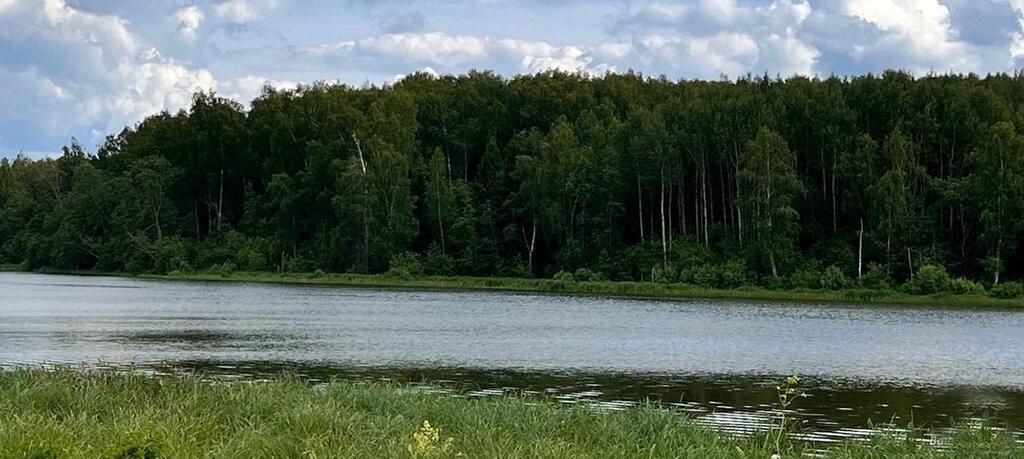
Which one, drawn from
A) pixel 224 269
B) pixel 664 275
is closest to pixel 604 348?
pixel 664 275

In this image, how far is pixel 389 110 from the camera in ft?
343

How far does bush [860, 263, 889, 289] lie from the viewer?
7575 cm

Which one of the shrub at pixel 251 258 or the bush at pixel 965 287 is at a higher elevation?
the shrub at pixel 251 258

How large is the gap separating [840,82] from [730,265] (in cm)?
1979

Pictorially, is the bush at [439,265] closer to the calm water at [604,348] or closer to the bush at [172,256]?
the bush at [172,256]

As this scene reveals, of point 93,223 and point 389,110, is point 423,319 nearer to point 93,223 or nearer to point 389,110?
point 389,110

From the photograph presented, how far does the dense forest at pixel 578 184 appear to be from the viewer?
77.6 m

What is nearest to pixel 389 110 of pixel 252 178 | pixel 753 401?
pixel 252 178

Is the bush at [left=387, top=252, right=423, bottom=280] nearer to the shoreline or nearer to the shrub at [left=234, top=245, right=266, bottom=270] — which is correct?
the shoreline

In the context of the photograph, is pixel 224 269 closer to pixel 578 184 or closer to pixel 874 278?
pixel 578 184

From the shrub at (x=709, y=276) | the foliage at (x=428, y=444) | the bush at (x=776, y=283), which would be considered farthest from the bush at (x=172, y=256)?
the foliage at (x=428, y=444)

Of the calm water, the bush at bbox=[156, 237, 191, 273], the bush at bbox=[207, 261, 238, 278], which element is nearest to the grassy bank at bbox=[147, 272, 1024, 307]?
the bush at bbox=[207, 261, 238, 278]

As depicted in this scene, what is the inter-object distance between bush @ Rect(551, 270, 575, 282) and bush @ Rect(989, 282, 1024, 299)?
101 ft

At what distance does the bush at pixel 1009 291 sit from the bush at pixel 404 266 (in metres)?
45.5
